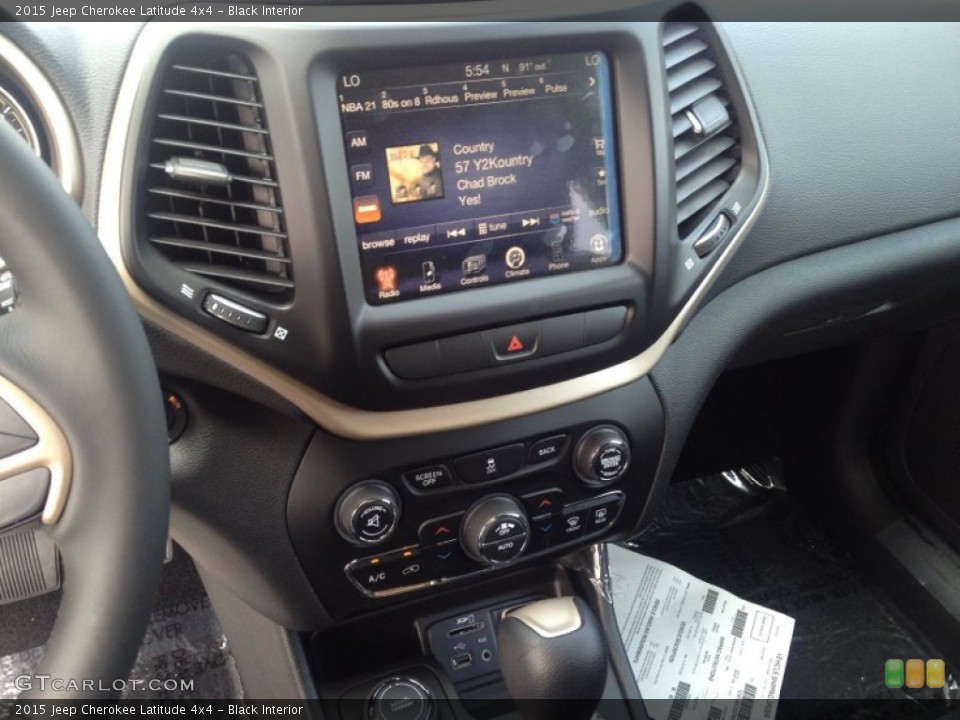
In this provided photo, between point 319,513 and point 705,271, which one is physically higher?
point 705,271

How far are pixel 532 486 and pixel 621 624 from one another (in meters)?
0.41

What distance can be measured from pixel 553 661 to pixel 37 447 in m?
0.54

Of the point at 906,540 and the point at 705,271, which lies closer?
the point at 705,271

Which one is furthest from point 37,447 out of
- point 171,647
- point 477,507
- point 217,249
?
point 171,647

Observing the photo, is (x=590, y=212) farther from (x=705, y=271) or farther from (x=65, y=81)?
(x=65, y=81)

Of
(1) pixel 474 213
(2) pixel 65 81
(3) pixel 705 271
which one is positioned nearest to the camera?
(2) pixel 65 81

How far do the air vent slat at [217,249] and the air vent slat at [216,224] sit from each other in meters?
0.01

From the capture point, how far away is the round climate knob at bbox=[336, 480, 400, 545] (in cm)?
92

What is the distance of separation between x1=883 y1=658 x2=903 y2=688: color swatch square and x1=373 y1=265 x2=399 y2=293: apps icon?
41.4 inches

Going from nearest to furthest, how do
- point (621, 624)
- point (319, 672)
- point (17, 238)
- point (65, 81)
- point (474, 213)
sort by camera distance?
point (17, 238) → point (65, 81) → point (474, 213) → point (319, 672) → point (621, 624)

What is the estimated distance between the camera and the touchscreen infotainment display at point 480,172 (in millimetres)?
801

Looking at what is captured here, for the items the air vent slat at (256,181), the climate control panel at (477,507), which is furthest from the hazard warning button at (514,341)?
the air vent slat at (256,181)

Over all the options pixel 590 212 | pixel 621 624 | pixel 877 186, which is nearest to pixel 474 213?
pixel 590 212

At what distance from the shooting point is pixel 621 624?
1.32 m
